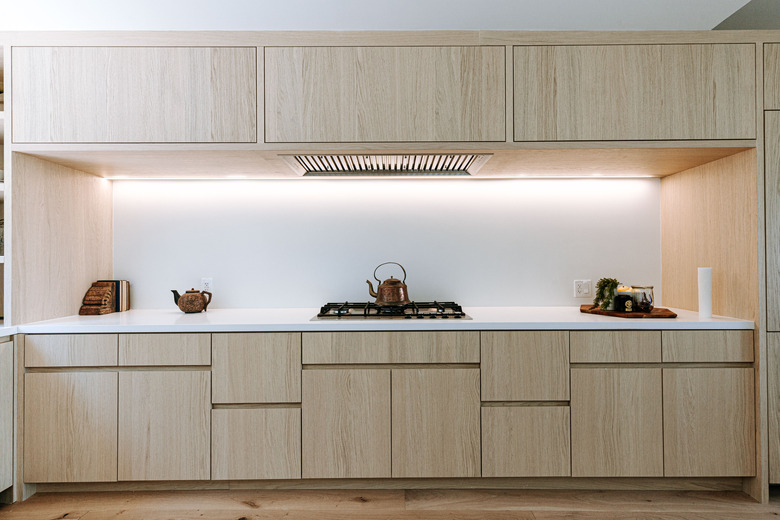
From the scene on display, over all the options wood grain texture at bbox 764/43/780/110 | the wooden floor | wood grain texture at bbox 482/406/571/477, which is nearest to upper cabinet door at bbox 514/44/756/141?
wood grain texture at bbox 764/43/780/110

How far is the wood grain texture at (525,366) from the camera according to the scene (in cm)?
220

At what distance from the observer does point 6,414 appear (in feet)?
6.87

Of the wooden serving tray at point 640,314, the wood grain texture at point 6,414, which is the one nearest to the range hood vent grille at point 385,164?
the wooden serving tray at point 640,314

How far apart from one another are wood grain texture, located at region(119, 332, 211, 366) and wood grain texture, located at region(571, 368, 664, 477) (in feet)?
5.49

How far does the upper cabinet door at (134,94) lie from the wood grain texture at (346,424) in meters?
1.18

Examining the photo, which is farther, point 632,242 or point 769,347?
point 632,242

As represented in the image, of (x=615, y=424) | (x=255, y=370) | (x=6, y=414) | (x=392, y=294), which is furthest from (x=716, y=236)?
(x=6, y=414)

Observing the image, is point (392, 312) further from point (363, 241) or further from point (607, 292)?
point (607, 292)

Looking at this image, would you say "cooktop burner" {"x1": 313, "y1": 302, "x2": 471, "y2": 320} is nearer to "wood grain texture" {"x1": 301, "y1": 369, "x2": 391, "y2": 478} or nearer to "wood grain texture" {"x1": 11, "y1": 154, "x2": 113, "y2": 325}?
"wood grain texture" {"x1": 301, "y1": 369, "x2": 391, "y2": 478}

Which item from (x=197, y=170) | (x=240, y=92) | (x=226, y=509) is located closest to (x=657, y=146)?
(x=240, y=92)

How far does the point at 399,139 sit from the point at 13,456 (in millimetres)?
2207

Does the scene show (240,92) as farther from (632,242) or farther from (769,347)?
(769,347)

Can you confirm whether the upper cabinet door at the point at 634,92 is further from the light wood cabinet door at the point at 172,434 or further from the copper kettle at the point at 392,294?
the light wood cabinet door at the point at 172,434

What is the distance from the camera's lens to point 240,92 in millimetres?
2240
